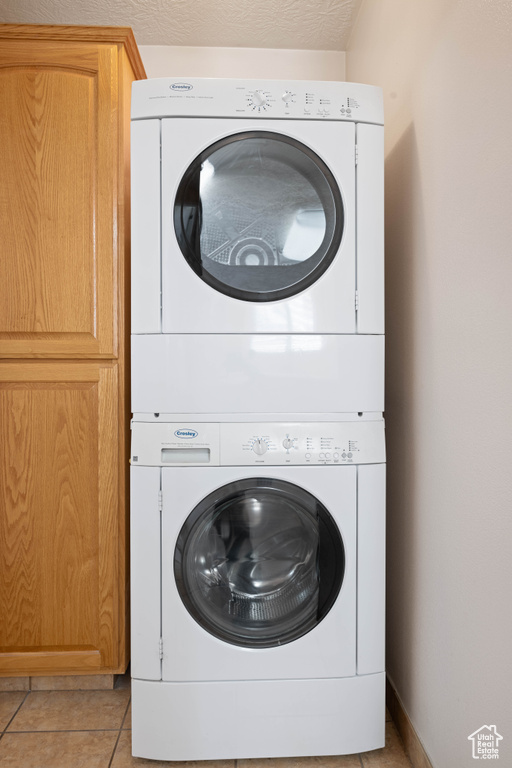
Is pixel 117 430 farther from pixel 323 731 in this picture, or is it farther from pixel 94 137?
pixel 323 731

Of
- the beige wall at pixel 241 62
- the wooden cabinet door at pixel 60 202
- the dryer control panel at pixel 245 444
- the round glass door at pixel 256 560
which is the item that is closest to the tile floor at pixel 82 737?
the round glass door at pixel 256 560

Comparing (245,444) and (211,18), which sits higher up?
(211,18)

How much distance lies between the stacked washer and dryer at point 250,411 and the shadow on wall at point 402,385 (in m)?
0.15

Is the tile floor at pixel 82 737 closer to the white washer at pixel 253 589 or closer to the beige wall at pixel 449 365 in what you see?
the white washer at pixel 253 589

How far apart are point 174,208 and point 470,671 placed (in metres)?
1.31

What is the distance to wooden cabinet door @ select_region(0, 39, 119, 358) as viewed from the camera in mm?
1742

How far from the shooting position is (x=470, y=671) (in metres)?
1.22

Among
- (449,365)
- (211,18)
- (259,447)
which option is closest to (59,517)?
(259,447)

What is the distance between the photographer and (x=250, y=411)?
150 centimetres

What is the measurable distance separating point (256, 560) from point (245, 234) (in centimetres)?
87

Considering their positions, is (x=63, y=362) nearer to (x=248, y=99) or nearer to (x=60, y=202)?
(x=60, y=202)

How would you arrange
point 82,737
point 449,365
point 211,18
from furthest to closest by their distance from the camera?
point 211,18
point 82,737
point 449,365

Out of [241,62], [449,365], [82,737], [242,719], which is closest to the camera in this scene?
[449,365]

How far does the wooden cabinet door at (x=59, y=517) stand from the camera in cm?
176
